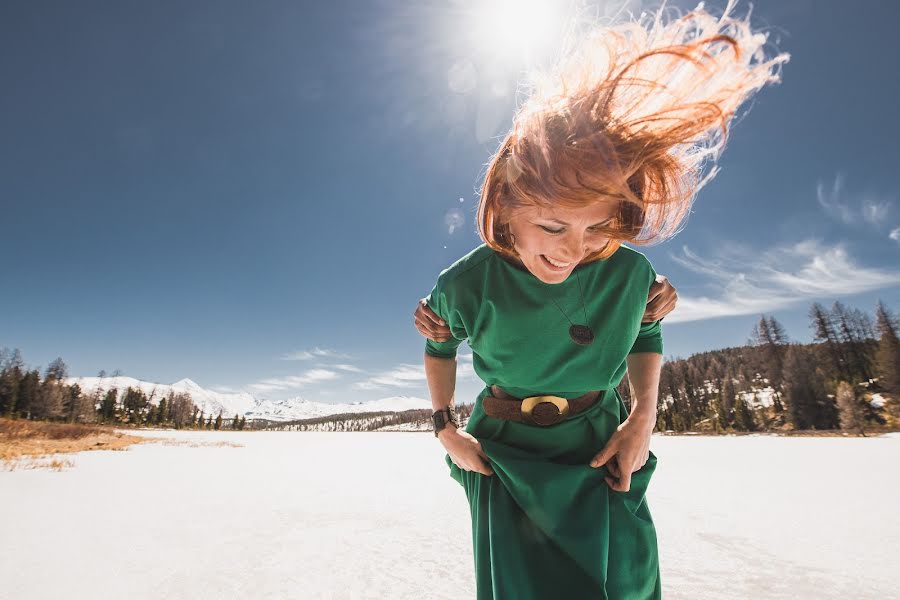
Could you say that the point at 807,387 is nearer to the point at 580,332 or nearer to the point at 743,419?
the point at 743,419

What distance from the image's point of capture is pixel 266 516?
224 inches

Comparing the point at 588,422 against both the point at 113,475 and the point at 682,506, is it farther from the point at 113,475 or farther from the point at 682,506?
the point at 113,475

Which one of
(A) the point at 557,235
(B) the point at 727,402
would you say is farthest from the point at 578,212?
(B) the point at 727,402

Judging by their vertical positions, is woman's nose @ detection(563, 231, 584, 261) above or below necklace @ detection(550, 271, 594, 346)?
above

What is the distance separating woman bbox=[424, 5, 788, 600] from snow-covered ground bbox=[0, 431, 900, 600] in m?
2.58

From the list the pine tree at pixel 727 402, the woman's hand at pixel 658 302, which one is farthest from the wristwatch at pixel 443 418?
the pine tree at pixel 727 402

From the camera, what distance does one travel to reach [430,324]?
1.33 meters

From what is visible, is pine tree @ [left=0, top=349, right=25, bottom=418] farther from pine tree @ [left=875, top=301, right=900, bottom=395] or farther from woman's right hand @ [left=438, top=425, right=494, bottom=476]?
pine tree @ [left=875, top=301, right=900, bottom=395]

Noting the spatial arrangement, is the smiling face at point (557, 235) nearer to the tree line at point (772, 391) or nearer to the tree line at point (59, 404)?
the tree line at point (772, 391)

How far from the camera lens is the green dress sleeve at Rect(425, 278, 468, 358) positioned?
1236 millimetres

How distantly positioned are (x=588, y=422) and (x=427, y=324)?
1.98 feet

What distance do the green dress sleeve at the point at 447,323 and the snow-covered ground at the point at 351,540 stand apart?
263 centimetres

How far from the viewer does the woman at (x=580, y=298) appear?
36.2 inches

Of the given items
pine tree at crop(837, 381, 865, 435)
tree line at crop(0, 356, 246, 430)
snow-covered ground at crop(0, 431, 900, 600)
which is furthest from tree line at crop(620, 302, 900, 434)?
tree line at crop(0, 356, 246, 430)
